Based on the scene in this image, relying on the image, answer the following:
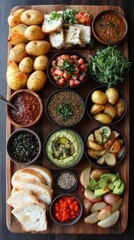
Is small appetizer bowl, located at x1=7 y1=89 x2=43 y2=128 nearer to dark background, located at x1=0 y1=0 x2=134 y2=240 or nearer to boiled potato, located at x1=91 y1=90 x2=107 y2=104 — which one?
dark background, located at x1=0 y1=0 x2=134 y2=240

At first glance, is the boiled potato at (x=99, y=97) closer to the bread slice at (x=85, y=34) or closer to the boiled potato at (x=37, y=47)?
the bread slice at (x=85, y=34)

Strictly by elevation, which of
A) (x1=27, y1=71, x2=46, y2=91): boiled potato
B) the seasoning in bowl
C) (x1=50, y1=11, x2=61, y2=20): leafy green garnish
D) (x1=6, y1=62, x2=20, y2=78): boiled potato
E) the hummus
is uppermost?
(x1=50, y1=11, x2=61, y2=20): leafy green garnish

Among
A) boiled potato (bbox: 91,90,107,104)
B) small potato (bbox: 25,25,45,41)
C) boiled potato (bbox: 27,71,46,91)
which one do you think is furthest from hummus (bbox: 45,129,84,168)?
small potato (bbox: 25,25,45,41)

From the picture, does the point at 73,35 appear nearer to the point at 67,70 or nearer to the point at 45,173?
the point at 67,70

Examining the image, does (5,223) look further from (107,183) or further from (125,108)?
(125,108)

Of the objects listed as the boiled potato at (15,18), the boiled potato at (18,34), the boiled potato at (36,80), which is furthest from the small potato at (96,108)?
the boiled potato at (15,18)

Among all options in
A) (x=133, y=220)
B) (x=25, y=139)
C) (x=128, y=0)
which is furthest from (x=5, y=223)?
(x=128, y=0)
